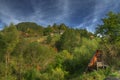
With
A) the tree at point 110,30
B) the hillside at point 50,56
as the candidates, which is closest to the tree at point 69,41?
the hillside at point 50,56

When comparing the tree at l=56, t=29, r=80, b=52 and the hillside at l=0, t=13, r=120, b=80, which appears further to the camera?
the tree at l=56, t=29, r=80, b=52

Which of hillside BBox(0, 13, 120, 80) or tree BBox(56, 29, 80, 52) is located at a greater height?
tree BBox(56, 29, 80, 52)

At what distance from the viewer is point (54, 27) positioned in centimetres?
13300

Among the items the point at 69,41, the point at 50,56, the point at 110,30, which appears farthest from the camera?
the point at 69,41

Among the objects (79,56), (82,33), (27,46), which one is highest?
(82,33)

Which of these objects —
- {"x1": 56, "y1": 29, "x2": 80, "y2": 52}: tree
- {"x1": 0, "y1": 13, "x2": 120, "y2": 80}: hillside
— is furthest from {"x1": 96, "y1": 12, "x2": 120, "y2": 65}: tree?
{"x1": 56, "y1": 29, "x2": 80, "y2": 52}: tree

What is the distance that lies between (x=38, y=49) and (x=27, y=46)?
333 cm

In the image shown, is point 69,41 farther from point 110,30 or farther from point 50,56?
point 110,30

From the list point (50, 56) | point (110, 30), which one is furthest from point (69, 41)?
point (110, 30)

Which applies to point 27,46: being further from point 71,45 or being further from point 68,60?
point 71,45

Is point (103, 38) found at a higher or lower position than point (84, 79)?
higher

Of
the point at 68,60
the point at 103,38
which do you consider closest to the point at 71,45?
the point at 68,60

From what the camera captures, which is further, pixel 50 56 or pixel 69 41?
pixel 69 41

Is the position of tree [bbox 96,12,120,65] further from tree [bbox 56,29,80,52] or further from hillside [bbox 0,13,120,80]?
tree [bbox 56,29,80,52]
